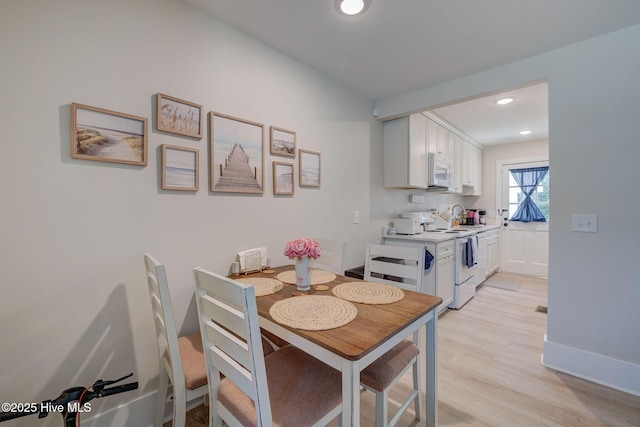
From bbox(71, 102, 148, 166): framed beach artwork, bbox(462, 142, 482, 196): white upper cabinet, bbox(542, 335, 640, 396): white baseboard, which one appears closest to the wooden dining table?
bbox(71, 102, 148, 166): framed beach artwork

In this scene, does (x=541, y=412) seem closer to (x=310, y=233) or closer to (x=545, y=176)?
(x=310, y=233)

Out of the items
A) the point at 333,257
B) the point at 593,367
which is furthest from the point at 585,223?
the point at 333,257

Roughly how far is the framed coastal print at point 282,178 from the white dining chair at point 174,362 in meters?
1.04

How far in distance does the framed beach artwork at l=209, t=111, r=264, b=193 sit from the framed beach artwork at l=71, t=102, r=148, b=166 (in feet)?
1.26

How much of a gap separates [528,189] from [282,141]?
4.88 metres

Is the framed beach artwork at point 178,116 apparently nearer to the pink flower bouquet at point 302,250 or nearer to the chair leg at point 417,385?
the pink flower bouquet at point 302,250

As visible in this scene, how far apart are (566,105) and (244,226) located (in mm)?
2545

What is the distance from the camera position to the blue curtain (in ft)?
15.3

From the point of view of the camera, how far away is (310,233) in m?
2.34

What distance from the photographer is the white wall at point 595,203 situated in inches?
69.8

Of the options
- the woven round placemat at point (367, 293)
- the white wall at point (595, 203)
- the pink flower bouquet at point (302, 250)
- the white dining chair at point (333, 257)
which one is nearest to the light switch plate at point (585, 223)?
the white wall at point (595, 203)

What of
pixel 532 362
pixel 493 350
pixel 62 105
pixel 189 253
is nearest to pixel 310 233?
pixel 189 253

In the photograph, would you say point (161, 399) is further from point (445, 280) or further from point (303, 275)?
point (445, 280)

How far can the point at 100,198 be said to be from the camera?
131 centimetres
